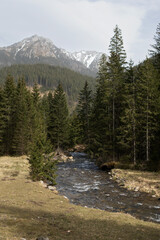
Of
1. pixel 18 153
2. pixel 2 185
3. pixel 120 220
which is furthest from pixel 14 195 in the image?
pixel 18 153

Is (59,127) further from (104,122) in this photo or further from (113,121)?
(113,121)

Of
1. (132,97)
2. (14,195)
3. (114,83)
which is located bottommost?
(14,195)

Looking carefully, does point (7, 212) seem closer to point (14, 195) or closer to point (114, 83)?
point (14, 195)

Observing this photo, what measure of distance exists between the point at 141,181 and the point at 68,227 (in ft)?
50.7

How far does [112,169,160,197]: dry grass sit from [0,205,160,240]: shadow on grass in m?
9.40

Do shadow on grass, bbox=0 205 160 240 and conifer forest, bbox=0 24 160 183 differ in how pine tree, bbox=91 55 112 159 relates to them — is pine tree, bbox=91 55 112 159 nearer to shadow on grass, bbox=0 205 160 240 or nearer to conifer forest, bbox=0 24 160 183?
conifer forest, bbox=0 24 160 183

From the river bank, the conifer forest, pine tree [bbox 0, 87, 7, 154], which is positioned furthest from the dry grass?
pine tree [bbox 0, 87, 7, 154]

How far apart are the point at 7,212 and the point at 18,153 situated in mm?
33835

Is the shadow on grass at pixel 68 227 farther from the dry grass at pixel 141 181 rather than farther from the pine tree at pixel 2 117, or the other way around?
the pine tree at pixel 2 117

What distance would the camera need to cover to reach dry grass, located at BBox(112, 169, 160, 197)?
20487 millimetres

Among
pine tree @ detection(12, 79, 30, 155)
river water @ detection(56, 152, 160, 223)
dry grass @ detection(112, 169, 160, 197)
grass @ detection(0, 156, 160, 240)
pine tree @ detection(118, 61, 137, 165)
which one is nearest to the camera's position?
grass @ detection(0, 156, 160, 240)

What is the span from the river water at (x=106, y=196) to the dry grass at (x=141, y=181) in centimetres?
95

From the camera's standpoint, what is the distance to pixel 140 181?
23266 millimetres

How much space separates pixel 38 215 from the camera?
11312 mm
